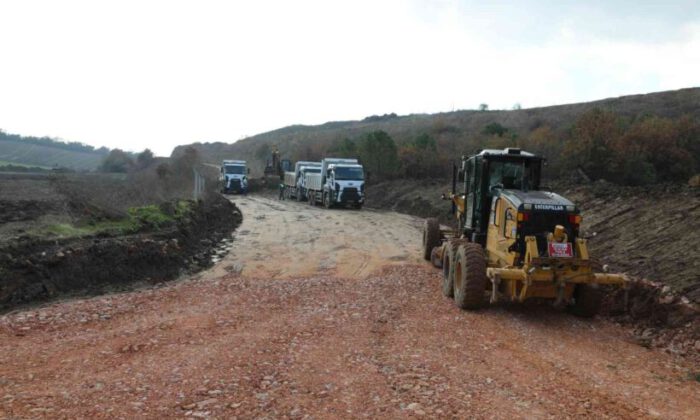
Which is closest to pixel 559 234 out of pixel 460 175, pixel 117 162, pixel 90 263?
pixel 460 175

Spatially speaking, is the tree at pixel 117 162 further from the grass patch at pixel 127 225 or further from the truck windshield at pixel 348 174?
the grass patch at pixel 127 225

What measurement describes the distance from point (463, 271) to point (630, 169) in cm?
2052

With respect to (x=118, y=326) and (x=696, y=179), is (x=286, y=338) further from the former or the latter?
(x=696, y=179)

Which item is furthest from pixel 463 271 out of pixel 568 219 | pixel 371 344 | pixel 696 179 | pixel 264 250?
pixel 696 179

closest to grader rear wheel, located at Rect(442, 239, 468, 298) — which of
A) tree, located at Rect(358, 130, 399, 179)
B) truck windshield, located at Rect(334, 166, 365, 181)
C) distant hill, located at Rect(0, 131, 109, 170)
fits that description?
→ truck windshield, located at Rect(334, 166, 365, 181)

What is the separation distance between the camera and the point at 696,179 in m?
18.4

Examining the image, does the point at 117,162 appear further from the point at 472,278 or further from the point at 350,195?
the point at 472,278

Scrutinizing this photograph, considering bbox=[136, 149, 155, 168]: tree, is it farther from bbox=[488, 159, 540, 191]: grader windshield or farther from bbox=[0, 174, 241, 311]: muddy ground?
bbox=[488, 159, 540, 191]: grader windshield

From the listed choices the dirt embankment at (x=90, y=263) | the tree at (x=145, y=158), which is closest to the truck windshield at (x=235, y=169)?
the tree at (x=145, y=158)

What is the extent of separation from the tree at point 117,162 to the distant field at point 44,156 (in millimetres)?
5140

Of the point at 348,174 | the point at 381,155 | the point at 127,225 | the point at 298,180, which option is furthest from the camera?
the point at 381,155

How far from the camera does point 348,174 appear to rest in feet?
103

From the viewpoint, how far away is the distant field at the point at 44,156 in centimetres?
5494

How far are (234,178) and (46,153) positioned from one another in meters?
30.7
